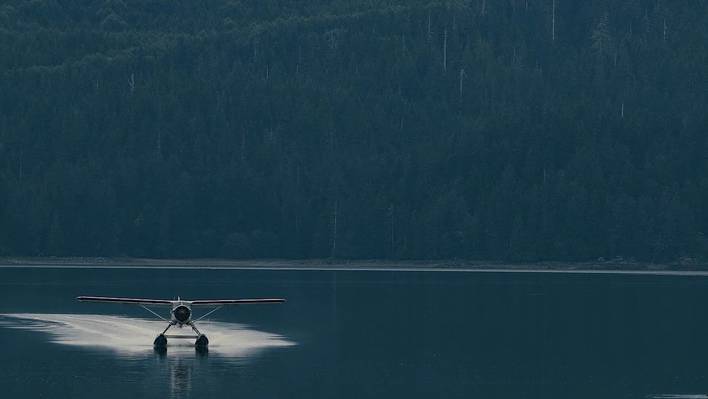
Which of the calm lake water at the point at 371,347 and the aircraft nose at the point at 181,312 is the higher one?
the aircraft nose at the point at 181,312

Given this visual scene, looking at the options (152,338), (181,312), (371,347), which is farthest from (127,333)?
(371,347)

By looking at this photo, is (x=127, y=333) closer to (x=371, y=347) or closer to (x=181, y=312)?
(x=181, y=312)

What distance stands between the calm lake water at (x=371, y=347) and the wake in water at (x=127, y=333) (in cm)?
14

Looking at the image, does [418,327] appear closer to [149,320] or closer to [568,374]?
[149,320]

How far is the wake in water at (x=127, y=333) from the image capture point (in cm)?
9375

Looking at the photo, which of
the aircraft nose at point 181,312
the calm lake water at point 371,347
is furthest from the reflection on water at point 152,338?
the aircraft nose at point 181,312

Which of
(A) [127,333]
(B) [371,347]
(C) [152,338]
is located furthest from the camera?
(A) [127,333]

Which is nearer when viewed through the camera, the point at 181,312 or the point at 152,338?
the point at 181,312

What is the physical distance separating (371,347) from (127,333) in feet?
64.2

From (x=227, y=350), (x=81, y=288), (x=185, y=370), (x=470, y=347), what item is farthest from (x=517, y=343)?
(x=81, y=288)

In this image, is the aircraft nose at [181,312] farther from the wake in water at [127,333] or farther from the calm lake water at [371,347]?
the wake in water at [127,333]

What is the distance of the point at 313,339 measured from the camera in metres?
101

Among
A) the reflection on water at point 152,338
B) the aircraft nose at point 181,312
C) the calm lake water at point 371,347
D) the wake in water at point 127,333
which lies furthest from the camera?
the wake in water at point 127,333

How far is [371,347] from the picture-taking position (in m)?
95.2
